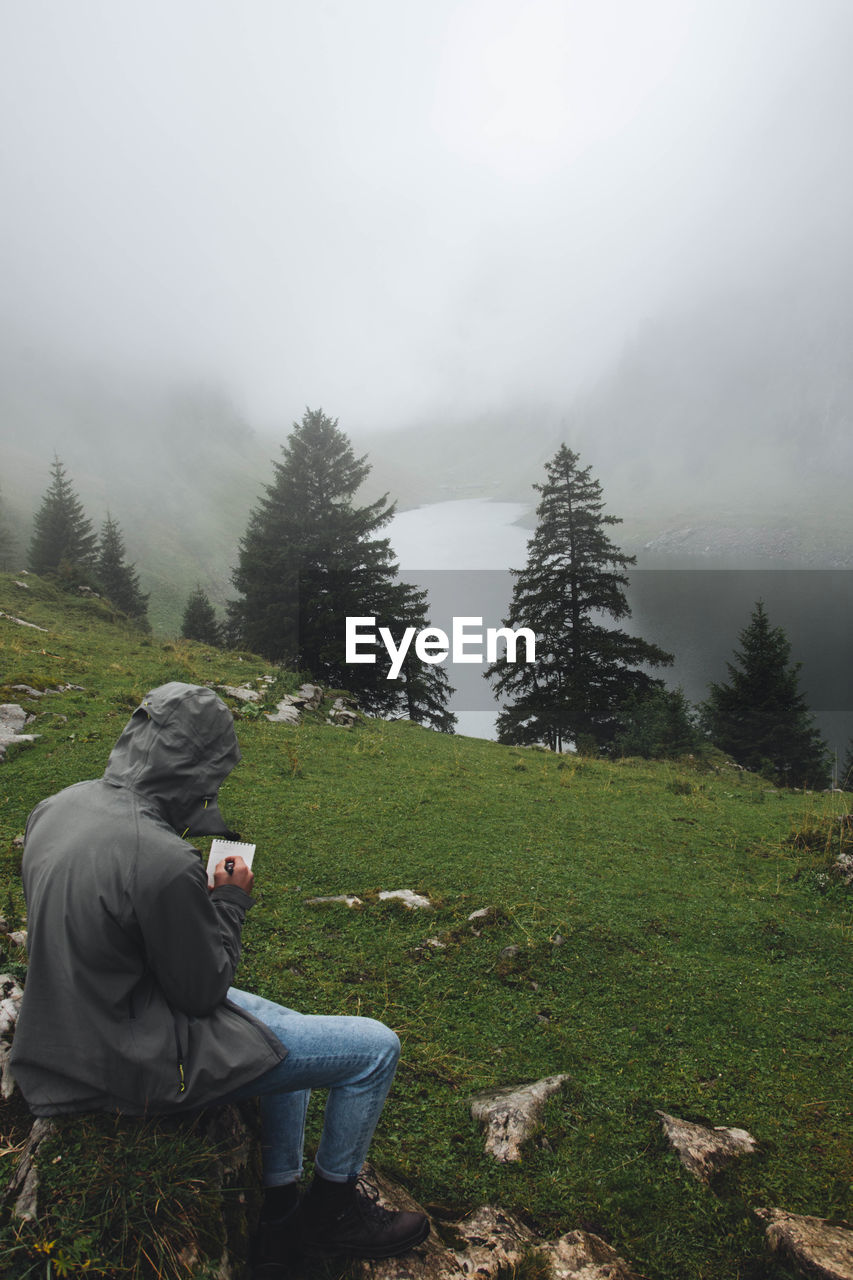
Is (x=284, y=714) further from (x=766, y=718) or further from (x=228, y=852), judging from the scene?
(x=766, y=718)

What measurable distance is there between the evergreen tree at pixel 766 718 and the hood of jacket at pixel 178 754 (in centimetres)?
2757

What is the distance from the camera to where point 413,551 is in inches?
5143

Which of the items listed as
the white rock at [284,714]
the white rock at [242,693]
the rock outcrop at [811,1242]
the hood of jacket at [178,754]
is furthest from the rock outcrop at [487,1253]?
the white rock at [242,693]

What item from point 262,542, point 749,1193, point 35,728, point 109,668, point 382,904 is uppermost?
point 262,542

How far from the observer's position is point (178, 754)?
7.18 feet

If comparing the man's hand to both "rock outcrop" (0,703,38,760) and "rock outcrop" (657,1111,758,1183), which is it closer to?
"rock outcrop" (657,1111,758,1183)

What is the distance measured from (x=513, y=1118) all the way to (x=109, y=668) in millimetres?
13499

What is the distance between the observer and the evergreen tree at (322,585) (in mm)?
23297

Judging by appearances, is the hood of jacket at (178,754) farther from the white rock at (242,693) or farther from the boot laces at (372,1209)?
the white rock at (242,693)

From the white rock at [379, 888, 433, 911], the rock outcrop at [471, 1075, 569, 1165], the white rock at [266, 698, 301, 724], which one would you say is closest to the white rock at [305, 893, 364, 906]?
the white rock at [379, 888, 433, 911]

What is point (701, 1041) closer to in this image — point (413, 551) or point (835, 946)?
point (835, 946)

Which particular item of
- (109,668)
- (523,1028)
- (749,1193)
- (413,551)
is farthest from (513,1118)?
(413,551)

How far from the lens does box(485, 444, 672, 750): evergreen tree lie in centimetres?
2450

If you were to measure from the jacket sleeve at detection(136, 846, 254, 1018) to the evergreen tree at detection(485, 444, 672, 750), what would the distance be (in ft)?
75.6
